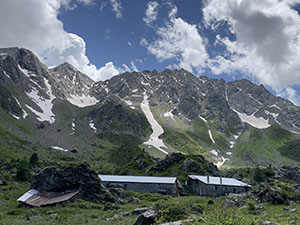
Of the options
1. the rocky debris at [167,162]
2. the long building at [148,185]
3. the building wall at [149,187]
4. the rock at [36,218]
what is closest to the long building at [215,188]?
the long building at [148,185]

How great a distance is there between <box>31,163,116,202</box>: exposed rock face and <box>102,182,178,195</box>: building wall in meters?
18.8

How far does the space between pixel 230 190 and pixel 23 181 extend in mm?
51353

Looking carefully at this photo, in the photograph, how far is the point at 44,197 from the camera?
111ft

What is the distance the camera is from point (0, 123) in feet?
465

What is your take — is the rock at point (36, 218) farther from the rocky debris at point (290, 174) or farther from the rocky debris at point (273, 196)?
the rocky debris at point (290, 174)

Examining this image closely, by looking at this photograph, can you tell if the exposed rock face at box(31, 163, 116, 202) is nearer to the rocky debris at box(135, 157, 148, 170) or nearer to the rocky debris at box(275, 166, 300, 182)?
the rocky debris at box(135, 157, 148, 170)

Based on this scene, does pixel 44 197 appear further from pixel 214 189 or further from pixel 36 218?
pixel 214 189

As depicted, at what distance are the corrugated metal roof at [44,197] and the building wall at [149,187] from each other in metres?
22.1

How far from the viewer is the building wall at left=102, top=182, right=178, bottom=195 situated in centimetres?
5466

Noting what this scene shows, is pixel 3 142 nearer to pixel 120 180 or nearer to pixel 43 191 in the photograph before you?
pixel 120 180

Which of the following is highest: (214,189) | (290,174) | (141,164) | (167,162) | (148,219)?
(167,162)

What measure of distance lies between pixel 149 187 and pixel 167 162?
29264mm

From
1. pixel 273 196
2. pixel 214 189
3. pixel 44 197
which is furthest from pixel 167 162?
pixel 44 197

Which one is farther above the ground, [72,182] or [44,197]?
[72,182]
